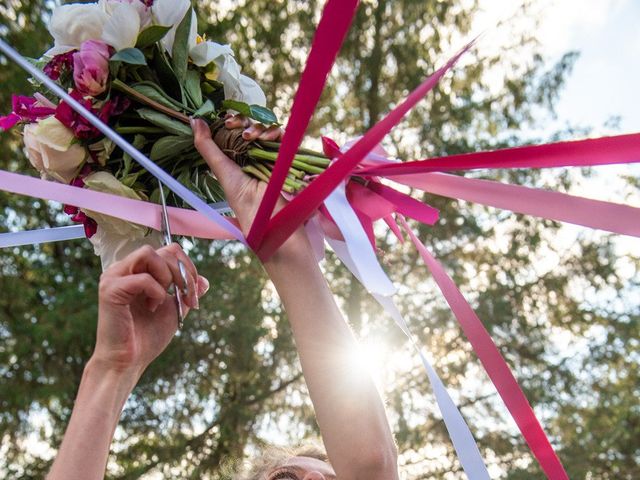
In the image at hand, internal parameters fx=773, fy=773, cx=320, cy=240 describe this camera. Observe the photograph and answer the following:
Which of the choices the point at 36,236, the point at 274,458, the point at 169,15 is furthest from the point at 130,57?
the point at 274,458

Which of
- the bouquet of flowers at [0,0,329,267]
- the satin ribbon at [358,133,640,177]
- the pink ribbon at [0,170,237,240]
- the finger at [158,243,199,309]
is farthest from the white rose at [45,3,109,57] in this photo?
the satin ribbon at [358,133,640,177]

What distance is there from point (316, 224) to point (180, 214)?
299mm

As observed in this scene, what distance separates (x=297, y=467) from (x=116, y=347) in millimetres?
826

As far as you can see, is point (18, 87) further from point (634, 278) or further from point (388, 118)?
point (634, 278)

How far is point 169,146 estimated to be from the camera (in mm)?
1610

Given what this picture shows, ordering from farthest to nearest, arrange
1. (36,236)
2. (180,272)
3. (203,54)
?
(203,54) → (36,236) → (180,272)

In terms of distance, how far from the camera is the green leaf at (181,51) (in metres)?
1.70

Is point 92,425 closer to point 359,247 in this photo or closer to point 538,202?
point 359,247

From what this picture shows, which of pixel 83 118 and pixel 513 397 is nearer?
pixel 513 397

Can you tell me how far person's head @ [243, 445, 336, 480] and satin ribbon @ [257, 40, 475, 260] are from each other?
764mm

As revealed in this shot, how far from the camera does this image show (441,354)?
8.46m

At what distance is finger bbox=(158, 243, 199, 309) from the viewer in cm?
131

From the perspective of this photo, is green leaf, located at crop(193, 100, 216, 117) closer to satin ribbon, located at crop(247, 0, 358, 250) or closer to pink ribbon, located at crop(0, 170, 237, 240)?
pink ribbon, located at crop(0, 170, 237, 240)

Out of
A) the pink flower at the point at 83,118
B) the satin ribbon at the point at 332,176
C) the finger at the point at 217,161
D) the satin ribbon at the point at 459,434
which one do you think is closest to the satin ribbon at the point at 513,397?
the satin ribbon at the point at 459,434
